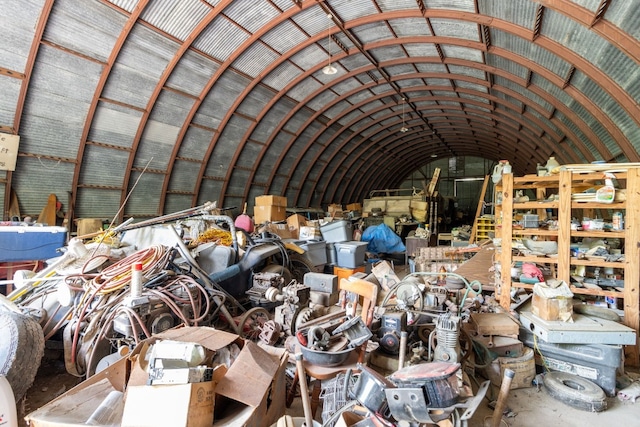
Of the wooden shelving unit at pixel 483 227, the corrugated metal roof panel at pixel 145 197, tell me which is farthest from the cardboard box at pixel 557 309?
the corrugated metal roof panel at pixel 145 197

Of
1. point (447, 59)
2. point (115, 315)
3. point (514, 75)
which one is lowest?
point (115, 315)

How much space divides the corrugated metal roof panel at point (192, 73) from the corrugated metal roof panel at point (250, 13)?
4.21 ft

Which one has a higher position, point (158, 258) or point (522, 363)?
point (158, 258)

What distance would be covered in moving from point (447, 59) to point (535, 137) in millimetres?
5474

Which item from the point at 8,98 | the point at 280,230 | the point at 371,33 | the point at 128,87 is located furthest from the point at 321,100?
the point at 8,98

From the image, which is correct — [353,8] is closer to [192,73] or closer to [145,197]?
[192,73]

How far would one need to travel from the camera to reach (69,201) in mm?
7582

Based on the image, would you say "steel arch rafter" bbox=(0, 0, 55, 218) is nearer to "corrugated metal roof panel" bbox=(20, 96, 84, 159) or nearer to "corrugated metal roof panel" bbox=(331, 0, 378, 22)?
"corrugated metal roof panel" bbox=(20, 96, 84, 159)

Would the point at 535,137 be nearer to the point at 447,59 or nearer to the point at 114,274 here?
the point at 447,59

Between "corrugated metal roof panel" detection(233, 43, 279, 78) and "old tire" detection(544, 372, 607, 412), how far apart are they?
27.1 feet

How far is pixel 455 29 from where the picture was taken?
6.72 m

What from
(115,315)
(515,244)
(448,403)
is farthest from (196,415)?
(515,244)

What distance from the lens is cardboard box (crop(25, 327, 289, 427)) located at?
6.41ft

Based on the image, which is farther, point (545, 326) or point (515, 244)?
point (515, 244)
